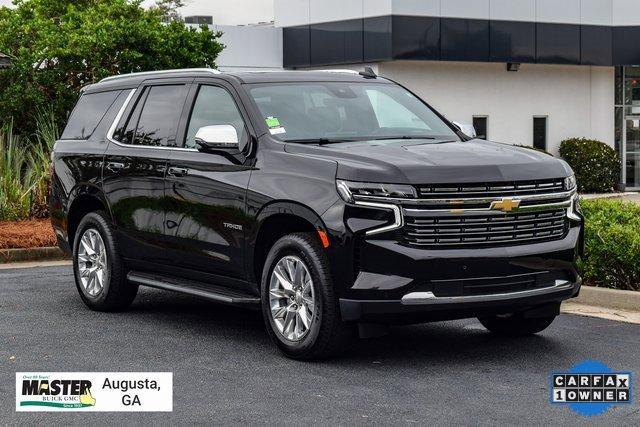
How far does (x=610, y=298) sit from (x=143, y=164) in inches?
166

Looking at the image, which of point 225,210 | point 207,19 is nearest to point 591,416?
point 225,210

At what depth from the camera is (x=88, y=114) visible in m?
11.1

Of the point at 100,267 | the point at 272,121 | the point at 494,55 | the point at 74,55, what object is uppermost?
the point at 494,55

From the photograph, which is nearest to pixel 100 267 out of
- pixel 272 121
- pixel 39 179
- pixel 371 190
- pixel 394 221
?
pixel 272 121

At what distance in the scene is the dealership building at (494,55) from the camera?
103ft

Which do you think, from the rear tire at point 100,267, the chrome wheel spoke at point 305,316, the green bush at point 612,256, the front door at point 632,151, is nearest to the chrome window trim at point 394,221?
the chrome wheel spoke at point 305,316

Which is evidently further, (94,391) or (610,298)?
(610,298)

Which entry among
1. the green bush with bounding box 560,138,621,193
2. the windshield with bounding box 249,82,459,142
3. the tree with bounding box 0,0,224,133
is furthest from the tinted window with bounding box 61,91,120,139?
the green bush with bounding box 560,138,621,193

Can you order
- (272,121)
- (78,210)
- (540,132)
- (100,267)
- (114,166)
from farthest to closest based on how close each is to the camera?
(540,132) → (78,210) → (100,267) → (114,166) → (272,121)

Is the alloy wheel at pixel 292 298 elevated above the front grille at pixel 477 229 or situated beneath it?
situated beneath

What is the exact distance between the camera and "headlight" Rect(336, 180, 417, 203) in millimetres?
7602

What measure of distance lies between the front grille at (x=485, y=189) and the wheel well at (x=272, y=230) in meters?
0.87

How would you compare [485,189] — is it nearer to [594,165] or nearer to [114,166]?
[114,166]

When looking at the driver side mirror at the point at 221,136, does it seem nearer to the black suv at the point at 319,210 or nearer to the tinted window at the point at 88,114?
the black suv at the point at 319,210
